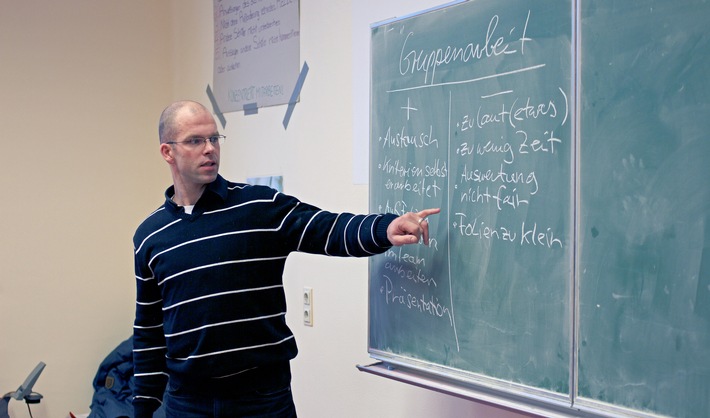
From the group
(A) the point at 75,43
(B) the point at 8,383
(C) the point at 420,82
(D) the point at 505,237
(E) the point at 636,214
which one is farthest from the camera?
(A) the point at 75,43

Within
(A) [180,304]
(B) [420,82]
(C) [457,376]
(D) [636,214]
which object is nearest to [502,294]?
(C) [457,376]

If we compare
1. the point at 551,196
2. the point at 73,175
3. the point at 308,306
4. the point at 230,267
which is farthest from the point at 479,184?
the point at 73,175

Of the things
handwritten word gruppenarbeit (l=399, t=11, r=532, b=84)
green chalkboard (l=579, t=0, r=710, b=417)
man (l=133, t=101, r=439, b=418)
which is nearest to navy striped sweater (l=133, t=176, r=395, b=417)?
man (l=133, t=101, r=439, b=418)

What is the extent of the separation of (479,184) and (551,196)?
20 cm

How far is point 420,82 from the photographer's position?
1.87 m

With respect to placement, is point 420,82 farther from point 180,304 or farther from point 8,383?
point 8,383

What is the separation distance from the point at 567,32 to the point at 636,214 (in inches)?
16.1

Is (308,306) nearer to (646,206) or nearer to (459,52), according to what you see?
(459,52)

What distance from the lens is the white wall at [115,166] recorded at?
2.66 metres

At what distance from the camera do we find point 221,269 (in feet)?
6.25

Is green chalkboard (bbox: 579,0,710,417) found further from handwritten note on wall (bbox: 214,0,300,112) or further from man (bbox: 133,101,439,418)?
handwritten note on wall (bbox: 214,0,300,112)

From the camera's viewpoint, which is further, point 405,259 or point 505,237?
point 405,259

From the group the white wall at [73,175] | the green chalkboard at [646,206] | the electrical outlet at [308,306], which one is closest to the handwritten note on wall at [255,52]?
the white wall at [73,175]

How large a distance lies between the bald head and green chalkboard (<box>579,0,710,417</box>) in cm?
103
